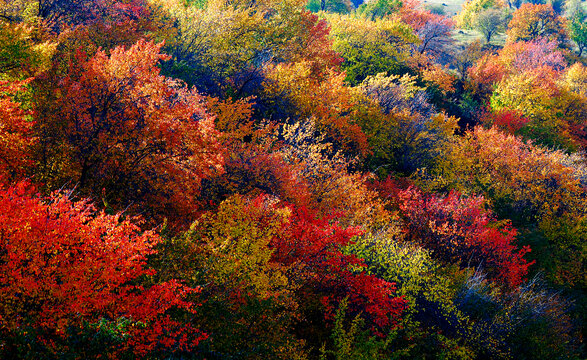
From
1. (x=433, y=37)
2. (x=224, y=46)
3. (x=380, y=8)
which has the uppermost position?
(x=380, y=8)

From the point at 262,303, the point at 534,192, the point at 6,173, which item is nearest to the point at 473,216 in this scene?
the point at 534,192

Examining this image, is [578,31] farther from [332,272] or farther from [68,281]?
[68,281]

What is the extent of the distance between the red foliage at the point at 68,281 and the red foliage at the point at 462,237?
2277 centimetres

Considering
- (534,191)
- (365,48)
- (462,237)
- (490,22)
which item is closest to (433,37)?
(365,48)

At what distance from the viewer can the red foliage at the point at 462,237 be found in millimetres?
29453

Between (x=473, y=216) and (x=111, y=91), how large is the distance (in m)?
29.3

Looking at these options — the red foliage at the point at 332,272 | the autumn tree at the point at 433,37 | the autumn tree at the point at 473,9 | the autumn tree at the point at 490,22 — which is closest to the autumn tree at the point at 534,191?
the red foliage at the point at 332,272

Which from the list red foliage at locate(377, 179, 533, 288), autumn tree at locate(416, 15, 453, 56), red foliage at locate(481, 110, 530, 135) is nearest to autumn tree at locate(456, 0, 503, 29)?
autumn tree at locate(416, 15, 453, 56)

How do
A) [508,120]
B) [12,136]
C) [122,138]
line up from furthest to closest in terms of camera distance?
[508,120] < [122,138] < [12,136]

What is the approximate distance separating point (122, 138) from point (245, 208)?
7421 millimetres

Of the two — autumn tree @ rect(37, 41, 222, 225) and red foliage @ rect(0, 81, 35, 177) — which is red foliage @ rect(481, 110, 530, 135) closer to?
autumn tree @ rect(37, 41, 222, 225)

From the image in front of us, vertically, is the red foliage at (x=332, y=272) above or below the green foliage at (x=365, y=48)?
below

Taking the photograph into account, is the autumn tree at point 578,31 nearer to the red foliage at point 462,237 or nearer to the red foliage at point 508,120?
the red foliage at point 508,120

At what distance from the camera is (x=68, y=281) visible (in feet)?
37.6
